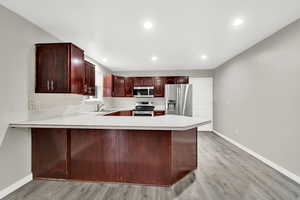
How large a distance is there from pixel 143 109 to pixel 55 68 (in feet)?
12.0

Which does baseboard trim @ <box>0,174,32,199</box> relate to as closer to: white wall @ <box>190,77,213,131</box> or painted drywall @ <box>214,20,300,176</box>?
painted drywall @ <box>214,20,300,176</box>

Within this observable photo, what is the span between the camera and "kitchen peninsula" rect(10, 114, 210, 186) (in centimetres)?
219

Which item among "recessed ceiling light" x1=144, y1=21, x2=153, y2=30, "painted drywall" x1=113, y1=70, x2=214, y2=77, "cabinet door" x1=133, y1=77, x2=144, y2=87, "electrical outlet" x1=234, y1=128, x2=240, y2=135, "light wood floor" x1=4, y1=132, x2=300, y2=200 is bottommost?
"light wood floor" x1=4, y1=132, x2=300, y2=200

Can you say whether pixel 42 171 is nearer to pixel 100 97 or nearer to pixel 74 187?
pixel 74 187

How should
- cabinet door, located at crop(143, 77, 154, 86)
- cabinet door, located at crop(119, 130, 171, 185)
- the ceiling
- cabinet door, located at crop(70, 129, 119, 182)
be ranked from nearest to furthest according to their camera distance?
the ceiling < cabinet door, located at crop(119, 130, 171, 185) < cabinet door, located at crop(70, 129, 119, 182) < cabinet door, located at crop(143, 77, 154, 86)

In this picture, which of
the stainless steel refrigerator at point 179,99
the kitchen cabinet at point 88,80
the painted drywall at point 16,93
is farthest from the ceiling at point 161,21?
the stainless steel refrigerator at point 179,99

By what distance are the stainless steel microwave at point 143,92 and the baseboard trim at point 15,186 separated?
3888 millimetres

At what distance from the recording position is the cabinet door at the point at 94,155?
2281 mm

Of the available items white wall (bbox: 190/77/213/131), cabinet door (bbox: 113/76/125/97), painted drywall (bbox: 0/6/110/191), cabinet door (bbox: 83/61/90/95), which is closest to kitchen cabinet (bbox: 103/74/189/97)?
cabinet door (bbox: 113/76/125/97)

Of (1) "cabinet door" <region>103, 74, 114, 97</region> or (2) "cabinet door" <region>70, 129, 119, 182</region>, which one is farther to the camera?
(1) "cabinet door" <region>103, 74, 114, 97</region>

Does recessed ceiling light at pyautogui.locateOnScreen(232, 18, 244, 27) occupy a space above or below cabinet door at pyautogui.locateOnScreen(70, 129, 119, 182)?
above

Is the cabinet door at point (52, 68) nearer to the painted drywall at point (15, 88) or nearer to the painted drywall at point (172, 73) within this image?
the painted drywall at point (15, 88)

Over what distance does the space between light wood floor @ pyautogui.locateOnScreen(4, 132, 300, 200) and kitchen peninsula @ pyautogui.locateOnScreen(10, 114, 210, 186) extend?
12 centimetres

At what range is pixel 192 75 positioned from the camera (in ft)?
19.8
